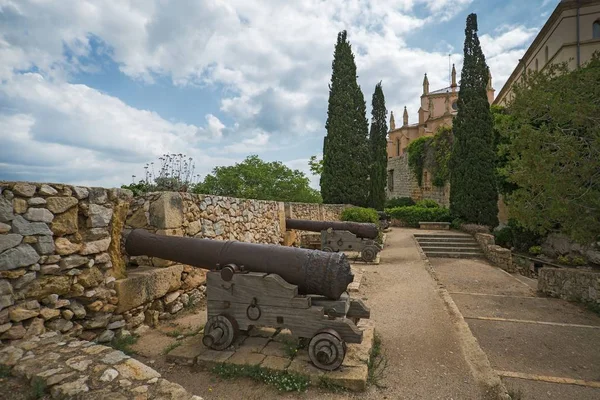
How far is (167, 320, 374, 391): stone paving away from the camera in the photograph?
2.70 meters

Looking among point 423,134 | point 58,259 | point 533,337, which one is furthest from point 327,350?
point 423,134

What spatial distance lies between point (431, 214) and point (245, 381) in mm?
18583

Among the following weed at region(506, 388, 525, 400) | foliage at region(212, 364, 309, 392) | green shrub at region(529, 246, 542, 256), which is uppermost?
foliage at region(212, 364, 309, 392)

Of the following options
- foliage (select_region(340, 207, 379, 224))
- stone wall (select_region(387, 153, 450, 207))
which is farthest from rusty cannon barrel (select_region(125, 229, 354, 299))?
stone wall (select_region(387, 153, 450, 207))

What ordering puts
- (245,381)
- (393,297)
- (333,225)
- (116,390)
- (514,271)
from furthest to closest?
(514,271)
(333,225)
(393,297)
(245,381)
(116,390)

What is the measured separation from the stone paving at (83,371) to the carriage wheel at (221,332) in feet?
2.67

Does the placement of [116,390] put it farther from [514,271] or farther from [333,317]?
[514,271]

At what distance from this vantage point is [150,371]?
7.55 feet

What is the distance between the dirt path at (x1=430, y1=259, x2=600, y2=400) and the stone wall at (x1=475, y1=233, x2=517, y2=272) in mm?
2458

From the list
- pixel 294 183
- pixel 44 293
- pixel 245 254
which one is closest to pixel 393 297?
pixel 245 254

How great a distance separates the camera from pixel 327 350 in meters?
A: 2.76

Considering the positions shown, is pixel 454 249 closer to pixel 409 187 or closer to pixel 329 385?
pixel 329 385

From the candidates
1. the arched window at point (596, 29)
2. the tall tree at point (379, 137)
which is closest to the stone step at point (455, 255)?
the tall tree at point (379, 137)

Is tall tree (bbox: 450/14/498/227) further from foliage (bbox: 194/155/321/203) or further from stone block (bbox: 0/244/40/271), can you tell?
stone block (bbox: 0/244/40/271)
